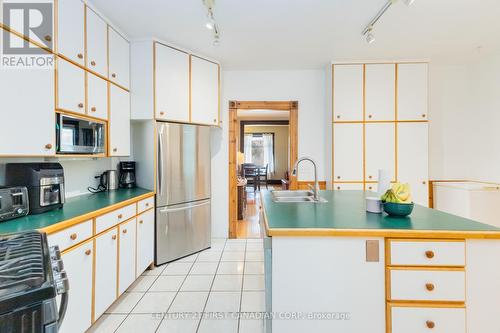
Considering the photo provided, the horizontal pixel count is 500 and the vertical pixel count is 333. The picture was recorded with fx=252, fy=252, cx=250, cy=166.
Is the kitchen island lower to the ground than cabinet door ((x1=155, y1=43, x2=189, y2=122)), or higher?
lower

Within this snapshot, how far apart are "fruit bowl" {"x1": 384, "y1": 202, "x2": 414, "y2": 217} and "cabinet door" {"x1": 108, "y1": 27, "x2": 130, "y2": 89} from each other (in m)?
2.68

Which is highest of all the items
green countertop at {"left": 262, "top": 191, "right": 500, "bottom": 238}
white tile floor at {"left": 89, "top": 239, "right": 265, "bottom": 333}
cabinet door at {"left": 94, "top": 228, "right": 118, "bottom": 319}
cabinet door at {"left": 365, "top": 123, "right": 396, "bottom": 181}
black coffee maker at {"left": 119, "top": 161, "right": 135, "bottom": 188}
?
cabinet door at {"left": 365, "top": 123, "right": 396, "bottom": 181}

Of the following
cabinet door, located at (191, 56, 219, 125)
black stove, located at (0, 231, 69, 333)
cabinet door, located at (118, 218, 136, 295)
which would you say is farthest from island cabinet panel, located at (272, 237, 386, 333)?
cabinet door, located at (191, 56, 219, 125)

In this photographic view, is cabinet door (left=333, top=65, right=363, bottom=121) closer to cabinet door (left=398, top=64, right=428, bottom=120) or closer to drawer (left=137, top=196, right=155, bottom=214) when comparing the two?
cabinet door (left=398, top=64, right=428, bottom=120)

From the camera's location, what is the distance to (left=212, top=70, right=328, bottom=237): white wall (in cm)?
390

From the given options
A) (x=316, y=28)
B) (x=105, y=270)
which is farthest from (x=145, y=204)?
(x=316, y=28)

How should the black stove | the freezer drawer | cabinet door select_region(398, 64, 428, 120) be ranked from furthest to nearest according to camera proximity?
cabinet door select_region(398, 64, 428, 120), the freezer drawer, the black stove

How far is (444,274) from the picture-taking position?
127 cm

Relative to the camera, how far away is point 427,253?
4.20 feet

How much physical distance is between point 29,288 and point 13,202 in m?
1.33

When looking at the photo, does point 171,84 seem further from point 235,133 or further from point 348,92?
point 348,92

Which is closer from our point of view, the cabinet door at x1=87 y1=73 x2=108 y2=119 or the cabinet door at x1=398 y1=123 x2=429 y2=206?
the cabinet door at x1=87 y1=73 x2=108 y2=119

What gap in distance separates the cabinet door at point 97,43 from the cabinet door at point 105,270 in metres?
1.47

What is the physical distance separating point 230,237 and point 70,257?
101 inches
